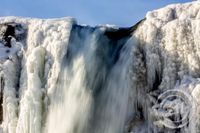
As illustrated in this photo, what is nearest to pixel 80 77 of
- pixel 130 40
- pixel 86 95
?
pixel 86 95

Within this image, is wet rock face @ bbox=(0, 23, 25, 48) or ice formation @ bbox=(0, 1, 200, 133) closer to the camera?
ice formation @ bbox=(0, 1, 200, 133)

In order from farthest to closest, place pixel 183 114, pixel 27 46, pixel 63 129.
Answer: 1. pixel 27 46
2. pixel 63 129
3. pixel 183 114

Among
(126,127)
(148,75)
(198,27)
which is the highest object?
(198,27)

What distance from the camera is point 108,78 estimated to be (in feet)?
55.7

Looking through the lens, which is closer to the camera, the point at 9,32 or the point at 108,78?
the point at 108,78

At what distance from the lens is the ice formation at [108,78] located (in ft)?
52.7

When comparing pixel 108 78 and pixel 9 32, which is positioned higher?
pixel 9 32

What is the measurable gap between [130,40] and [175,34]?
130 cm

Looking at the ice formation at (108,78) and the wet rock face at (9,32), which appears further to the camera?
the wet rock face at (9,32)

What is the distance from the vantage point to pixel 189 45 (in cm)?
1631

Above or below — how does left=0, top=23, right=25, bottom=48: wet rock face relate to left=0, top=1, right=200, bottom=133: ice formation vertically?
above

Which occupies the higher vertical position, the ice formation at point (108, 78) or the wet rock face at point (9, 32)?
the wet rock face at point (9, 32)

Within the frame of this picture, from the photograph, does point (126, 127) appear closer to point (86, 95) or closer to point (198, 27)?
point (86, 95)

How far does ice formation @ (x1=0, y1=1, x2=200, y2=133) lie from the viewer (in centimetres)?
1608
